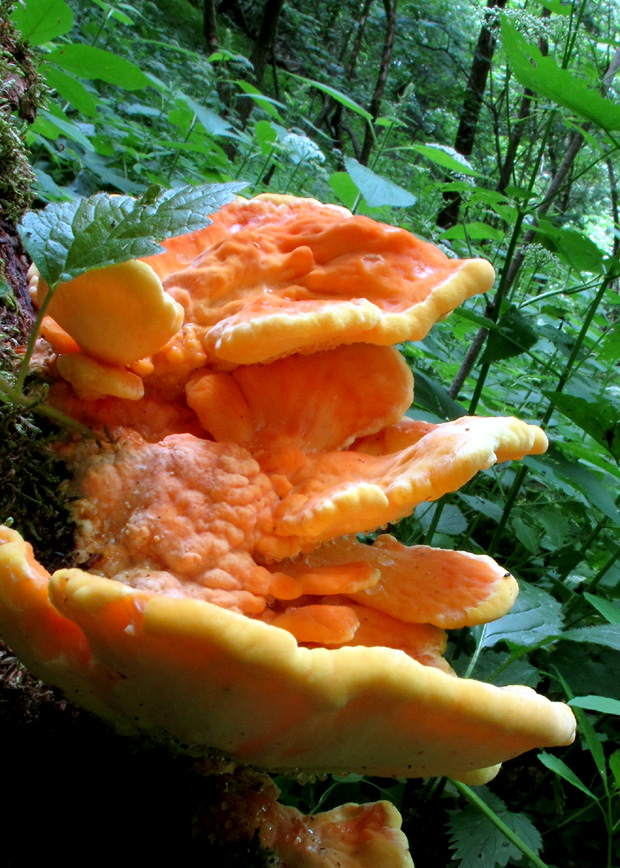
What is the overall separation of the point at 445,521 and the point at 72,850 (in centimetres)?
198

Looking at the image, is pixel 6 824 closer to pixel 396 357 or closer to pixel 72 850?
pixel 72 850

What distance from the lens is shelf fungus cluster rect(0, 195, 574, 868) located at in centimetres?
96

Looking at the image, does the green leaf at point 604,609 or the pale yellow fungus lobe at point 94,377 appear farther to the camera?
the green leaf at point 604,609

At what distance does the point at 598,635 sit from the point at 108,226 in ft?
5.95

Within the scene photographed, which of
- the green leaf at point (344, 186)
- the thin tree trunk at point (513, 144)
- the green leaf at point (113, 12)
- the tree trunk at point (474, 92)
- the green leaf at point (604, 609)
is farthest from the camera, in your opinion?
the tree trunk at point (474, 92)

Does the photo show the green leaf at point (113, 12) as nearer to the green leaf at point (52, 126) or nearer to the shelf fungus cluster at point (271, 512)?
the green leaf at point (52, 126)

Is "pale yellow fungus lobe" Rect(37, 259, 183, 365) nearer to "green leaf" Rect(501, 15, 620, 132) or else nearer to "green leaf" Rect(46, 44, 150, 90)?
"green leaf" Rect(501, 15, 620, 132)

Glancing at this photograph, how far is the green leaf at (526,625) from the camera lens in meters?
1.98

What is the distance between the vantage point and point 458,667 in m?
2.27

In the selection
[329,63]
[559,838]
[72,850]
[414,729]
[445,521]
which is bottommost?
[559,838]

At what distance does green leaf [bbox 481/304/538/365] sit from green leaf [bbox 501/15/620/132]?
75cm

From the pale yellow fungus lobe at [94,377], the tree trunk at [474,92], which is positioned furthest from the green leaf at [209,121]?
the tree trunk at [474,92]

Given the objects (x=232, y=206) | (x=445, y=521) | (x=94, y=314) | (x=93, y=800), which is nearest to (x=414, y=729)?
(x=93, y=800)

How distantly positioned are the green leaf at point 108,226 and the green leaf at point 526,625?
157 cm
